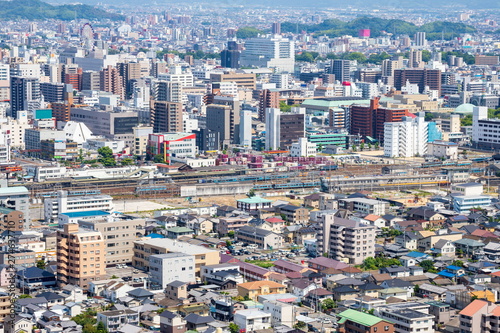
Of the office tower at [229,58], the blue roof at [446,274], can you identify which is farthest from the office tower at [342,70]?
the blue roof at [446,274]

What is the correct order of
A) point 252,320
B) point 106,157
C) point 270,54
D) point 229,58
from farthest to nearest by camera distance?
1. point 270,54
2. point 229,58
3. point 106,157
4. point 252,320

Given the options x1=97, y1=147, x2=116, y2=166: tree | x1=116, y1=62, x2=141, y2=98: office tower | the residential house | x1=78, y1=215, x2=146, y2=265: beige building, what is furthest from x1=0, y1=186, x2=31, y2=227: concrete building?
x1=116, y1=62, x2=141, y2=98: office tower

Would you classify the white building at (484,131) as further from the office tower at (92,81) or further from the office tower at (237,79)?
the office tower at (92,81)

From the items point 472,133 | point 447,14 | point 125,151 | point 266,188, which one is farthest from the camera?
point 447,14

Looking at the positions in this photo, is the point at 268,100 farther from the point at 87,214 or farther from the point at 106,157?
the point at 87,214

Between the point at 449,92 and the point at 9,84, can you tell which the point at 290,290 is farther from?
the point at 449,92

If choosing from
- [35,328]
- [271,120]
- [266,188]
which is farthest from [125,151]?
[35,328]

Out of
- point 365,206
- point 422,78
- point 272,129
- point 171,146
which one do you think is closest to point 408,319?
point 365,206
